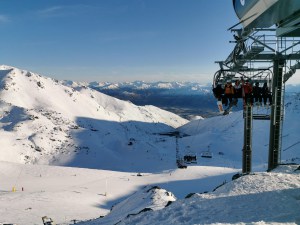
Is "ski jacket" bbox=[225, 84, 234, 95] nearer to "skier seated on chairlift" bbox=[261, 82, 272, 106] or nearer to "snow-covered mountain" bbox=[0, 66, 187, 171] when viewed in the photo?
"skier seated on chairlift" bbox=[261, 82, 272, 106]

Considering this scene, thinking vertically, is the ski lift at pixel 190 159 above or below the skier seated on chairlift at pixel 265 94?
below

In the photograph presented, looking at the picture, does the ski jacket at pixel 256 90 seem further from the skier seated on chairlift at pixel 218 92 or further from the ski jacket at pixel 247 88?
the skier seated on chairlift at pixel 218 92

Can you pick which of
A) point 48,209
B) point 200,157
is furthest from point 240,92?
point 200,157

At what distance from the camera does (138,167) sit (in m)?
58.8

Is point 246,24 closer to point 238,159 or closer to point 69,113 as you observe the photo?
point 238,159

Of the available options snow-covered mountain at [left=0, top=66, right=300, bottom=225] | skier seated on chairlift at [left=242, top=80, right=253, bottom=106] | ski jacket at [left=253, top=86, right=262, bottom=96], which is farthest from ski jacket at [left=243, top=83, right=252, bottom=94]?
snow-covered mountain at [left=0, top=66, right=300, bottom=225]

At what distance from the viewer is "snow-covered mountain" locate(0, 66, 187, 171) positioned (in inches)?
2447

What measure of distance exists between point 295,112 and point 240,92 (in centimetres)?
7636

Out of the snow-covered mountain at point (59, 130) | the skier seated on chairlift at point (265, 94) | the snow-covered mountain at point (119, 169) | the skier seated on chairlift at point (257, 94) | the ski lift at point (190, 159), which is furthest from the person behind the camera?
the snow-covered mountain at point (59, 130)

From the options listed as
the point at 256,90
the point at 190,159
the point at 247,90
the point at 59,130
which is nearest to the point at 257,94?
the point at 256,90

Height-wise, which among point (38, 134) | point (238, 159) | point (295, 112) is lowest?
point (238, 159)

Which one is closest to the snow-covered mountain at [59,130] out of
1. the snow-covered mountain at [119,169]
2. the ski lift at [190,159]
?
the snow-covered mountain at [119,169]

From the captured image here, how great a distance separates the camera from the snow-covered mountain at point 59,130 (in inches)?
2447

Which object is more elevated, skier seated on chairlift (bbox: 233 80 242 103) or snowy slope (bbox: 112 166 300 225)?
skier seated on chairlift (bbox: 233 80 242 103)
